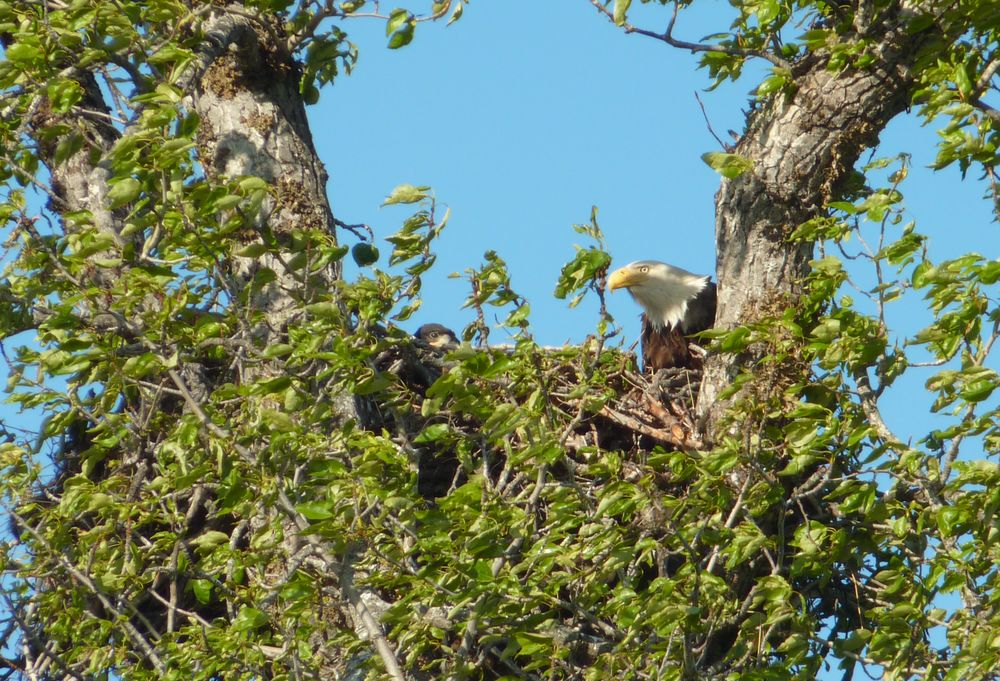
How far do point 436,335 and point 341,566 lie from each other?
4.17 metres

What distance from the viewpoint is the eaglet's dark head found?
9.17 metres

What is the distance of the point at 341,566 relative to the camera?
5379 mm

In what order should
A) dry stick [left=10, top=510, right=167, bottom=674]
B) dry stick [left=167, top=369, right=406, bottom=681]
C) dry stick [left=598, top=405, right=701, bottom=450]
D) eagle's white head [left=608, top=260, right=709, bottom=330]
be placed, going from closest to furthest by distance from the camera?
dry stick [left=167, top=369, right=406, bottom=681] < dry stick [left=10, top=510, right=167, bottom=674] < dry stick [left=598, top=405, right=701, bottom=450] < eagle's white head [left=608, top=260, right=709, bottom=330]

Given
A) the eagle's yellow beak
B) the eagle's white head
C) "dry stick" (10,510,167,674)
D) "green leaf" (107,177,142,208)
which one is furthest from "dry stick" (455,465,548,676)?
the eagle's yellow beak

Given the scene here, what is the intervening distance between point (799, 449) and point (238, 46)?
12.8ft

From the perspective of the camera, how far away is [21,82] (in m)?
5.39

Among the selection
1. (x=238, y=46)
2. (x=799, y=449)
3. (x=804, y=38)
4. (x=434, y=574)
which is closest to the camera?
(x=434, y=574)

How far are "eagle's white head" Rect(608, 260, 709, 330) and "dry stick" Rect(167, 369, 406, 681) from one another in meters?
4.53

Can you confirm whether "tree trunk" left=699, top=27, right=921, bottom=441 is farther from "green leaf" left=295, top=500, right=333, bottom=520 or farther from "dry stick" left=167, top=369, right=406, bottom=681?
"green leaf" left=295, top=500, right=333, bottom=520

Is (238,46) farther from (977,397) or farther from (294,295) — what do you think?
(977,397)

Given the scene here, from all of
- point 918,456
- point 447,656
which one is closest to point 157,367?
point 447,656

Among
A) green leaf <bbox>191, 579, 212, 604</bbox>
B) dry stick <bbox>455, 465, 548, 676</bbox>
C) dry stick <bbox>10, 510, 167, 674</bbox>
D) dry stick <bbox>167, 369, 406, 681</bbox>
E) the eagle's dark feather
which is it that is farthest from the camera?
the eagle's dark feather

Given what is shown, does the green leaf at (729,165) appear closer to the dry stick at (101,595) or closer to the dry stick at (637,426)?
the dry stick at (637,426)

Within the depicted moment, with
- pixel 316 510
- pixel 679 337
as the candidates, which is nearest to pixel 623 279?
pixel 679 337
